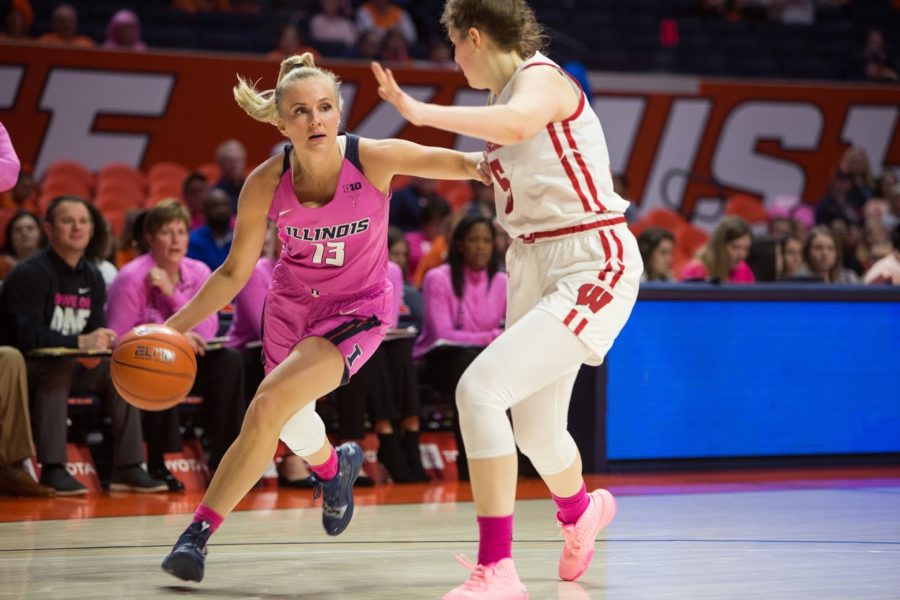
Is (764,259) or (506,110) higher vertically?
(506,110)

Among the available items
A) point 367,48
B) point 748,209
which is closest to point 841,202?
point 748,209

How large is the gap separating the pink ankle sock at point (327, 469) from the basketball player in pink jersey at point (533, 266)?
3.20ft

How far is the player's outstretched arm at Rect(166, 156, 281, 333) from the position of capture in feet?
14.9

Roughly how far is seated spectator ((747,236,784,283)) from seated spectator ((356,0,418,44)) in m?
5.93

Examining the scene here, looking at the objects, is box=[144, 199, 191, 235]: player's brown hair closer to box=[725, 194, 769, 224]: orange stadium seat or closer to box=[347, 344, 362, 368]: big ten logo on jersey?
box=[347, 344, 362, 368]: big ten logo on jersey

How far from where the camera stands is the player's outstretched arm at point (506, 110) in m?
3.51

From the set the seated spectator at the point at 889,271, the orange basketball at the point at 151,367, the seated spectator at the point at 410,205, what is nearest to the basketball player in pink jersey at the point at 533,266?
the orange basketball at the point at 151,367

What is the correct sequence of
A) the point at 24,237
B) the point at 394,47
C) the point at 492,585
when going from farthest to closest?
the point at 394,47 < the point at 24,237 < the point at 492,585

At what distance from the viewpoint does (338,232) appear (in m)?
4.55

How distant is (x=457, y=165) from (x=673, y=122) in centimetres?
1042

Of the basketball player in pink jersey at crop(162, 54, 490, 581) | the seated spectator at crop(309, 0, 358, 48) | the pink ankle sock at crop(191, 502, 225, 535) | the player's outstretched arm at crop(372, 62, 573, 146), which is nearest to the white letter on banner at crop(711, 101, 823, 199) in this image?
the seated spectator at crop(309, 0, 358, 48)

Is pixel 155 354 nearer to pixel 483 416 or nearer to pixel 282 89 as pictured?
pixel 282 89

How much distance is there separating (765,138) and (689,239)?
9.24 feet

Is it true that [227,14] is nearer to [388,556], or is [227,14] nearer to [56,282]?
[56,282]
